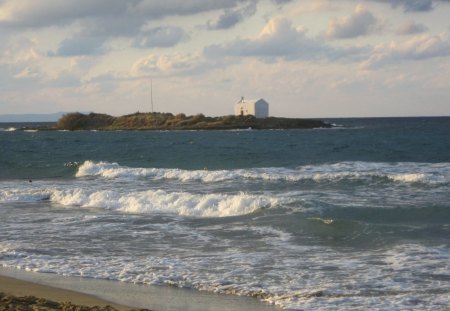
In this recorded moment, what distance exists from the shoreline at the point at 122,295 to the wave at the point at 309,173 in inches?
661

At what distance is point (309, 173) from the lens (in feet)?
95.1

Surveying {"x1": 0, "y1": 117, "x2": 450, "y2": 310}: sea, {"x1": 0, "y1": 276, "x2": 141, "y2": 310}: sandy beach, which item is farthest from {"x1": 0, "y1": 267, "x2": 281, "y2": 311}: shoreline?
{"x1": 0, "y1": 117, "x2": 450, "y2": 310}: sea

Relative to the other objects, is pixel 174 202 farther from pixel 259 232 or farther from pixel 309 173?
pixel 309 173

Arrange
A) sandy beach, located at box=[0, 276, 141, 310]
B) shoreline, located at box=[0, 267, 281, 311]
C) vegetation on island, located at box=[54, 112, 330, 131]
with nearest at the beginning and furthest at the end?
A: sandy beach, located at box=[0, 276, 141, 310] → shoreline, located at box=[0, 267, 281, 311] → vegetation on island, located at box=[54, 112, 330, 131]

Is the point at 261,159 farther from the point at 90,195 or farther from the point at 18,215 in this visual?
the point at 18,215

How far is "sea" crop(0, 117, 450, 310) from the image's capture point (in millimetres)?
10273

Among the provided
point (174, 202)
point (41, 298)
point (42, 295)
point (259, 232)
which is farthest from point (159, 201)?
point (41, 298)

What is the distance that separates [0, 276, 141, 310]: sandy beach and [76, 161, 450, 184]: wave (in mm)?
17585

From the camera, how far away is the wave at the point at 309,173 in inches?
1033

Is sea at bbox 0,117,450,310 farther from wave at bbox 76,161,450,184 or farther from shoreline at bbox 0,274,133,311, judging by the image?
shoreline at bbox 0,274,133,311

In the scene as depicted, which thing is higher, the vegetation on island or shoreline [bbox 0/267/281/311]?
the vegetation on island

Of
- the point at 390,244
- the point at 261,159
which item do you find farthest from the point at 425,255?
the point at 261,159

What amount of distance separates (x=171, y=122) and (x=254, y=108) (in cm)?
1383

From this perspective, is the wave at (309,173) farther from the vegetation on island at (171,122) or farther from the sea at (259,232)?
the vegetation on island at (171,122)
